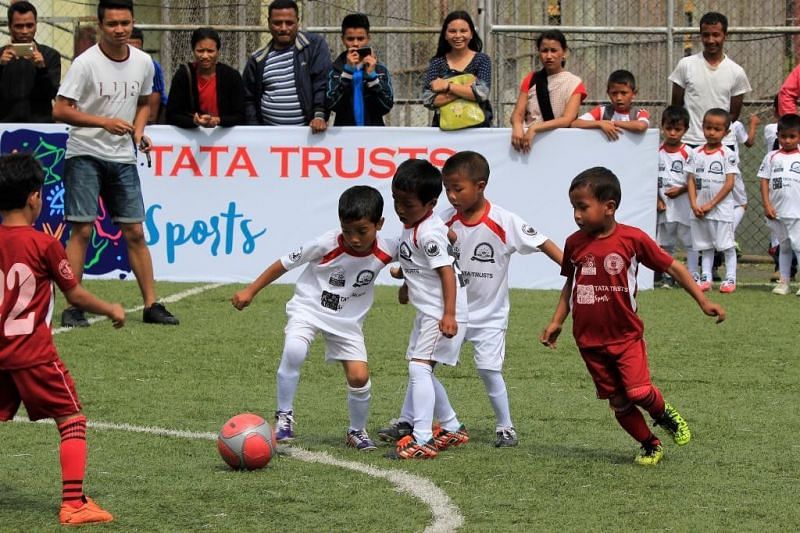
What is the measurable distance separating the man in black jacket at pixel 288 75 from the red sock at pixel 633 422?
7.08 metres

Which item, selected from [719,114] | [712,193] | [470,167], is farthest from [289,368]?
[712,193]

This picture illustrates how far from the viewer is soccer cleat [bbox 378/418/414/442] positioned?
6.82 m

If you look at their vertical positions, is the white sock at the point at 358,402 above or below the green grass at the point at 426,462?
above

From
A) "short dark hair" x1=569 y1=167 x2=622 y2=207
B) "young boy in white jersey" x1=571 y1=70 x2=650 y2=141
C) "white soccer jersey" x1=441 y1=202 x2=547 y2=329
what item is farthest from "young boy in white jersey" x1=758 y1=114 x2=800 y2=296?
"short dark hair" x1=569 y1=167 x2=622 y2=207

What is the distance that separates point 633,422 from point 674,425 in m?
0.22

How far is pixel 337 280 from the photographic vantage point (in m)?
6.69

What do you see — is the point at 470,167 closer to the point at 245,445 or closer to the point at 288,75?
the point at 245,445

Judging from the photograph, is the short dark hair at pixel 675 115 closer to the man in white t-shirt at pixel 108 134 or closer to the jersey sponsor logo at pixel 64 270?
the man in white t-shirt at pixel 108 134

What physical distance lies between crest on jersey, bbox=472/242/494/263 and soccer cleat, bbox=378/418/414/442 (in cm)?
87

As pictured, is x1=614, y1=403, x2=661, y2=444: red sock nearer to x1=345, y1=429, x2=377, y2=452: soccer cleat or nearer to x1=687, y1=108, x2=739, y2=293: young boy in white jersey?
x1=345, y1=429, x2=377, y2=452: soccer cleat

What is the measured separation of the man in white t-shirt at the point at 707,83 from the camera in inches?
525

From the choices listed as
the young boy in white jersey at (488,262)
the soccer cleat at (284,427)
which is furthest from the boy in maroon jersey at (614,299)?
the soccer cleat at (284,427)

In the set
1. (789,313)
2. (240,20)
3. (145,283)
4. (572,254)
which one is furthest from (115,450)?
(240,20)

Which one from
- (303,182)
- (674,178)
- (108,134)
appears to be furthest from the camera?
(674,178)
